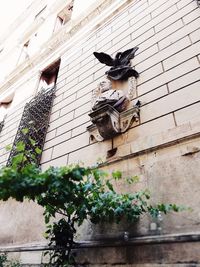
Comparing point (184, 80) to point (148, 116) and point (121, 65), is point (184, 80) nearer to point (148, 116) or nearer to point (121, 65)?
point (148, 116)

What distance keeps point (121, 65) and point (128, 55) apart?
0.98ft

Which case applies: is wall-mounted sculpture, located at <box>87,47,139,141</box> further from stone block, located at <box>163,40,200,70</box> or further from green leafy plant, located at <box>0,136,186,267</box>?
green leafy plant, located at <box>0,136,186,267</box>

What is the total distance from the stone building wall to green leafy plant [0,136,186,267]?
1.01 ft

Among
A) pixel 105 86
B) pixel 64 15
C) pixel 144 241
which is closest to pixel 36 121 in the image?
pixel 105 86

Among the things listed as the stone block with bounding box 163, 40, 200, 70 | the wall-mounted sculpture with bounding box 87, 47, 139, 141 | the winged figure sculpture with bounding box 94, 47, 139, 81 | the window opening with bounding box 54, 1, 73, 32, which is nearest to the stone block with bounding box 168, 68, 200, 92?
the stone block with bounding box 163, 40, 200, 70

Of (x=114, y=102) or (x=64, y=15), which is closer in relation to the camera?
(x=114, y=102)

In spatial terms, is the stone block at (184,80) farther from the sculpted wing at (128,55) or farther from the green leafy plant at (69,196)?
the green leafy plant at (69,196)

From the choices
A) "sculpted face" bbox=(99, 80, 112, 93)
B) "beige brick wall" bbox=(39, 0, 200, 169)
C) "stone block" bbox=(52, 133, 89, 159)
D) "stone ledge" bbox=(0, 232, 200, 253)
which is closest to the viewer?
"stone ledge" bbox=(0, 232, 200, 253)

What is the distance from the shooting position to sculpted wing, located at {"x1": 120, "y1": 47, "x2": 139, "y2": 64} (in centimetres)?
593

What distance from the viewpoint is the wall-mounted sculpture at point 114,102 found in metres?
4.83

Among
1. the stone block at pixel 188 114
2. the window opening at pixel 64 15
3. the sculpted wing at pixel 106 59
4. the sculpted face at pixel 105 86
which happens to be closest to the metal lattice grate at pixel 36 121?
the sculpted face at pixel 105 86

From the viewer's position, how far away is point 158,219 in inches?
137

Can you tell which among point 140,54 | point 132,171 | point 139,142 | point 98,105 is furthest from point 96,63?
point 132,171

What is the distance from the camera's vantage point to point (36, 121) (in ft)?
25.5
